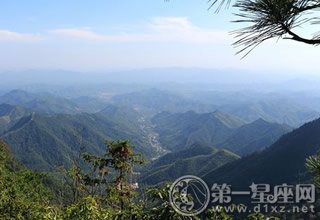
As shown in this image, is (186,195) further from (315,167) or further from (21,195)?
(21,195)

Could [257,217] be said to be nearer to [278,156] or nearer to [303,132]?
[278,156]

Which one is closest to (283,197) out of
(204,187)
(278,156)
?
(204,187)

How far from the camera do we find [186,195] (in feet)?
25.9

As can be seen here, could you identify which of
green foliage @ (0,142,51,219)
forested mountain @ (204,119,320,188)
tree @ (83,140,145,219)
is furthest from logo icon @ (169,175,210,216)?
forested mountain @ (204,119,320,188)

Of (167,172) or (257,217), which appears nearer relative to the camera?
(257,217)

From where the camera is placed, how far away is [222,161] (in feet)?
610

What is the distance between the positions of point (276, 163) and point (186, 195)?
471 feet

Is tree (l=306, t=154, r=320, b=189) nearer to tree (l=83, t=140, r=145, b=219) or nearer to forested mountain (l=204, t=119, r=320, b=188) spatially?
tree (l=83, t=140, r=145, b=219)

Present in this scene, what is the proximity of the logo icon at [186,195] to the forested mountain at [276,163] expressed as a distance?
124 metres

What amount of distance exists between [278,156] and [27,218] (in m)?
141

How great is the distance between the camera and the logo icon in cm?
773

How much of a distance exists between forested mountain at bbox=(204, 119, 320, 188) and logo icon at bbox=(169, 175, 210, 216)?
12401 cm

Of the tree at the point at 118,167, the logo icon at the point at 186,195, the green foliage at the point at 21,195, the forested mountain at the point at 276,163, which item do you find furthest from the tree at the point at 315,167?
the forested mountain at the point at 276,163

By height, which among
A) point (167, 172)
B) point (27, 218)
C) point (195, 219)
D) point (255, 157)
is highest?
point (195, 219)
